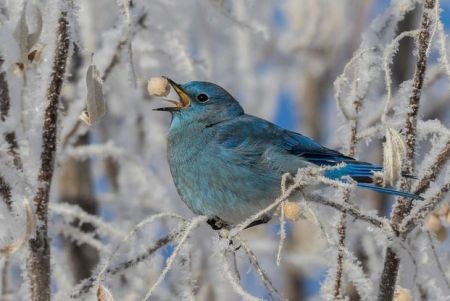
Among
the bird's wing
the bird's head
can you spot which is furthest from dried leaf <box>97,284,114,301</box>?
the bird's head

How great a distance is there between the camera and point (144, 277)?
4.05 meters

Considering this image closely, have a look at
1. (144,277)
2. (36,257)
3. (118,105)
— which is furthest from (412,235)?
(118,105)

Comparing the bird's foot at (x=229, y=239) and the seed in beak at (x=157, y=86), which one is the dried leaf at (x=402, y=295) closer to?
the bird's foot at (x=229, y=239)

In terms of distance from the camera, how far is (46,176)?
246cm

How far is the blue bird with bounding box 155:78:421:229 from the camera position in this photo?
294 centimetres

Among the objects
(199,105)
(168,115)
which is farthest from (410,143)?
(168,115)

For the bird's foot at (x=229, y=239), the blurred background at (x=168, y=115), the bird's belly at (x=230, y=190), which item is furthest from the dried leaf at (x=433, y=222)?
the bird's foot at (x=229, y=239)

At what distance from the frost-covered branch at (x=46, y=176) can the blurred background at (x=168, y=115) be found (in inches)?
1.6

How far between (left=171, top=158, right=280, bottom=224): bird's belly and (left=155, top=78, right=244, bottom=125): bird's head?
452mm

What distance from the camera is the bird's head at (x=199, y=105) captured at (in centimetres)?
349

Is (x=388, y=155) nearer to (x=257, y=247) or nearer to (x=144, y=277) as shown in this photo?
(x=144, y=277)

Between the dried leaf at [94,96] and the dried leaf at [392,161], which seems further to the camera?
the dried leaf at [94,96]

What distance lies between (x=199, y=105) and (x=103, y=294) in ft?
4.53

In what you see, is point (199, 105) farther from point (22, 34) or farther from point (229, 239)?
point (22, 34)
